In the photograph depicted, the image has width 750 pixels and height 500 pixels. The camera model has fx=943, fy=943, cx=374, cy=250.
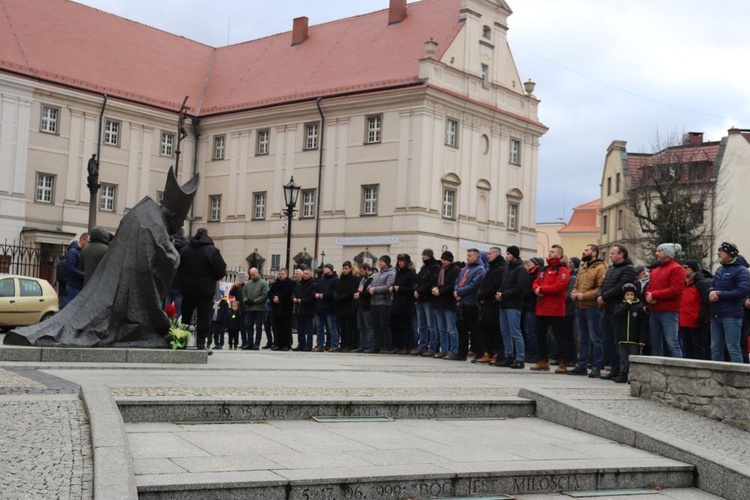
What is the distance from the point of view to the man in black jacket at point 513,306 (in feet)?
50.1

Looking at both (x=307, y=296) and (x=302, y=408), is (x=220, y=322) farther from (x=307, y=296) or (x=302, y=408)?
(x=302, y=408)

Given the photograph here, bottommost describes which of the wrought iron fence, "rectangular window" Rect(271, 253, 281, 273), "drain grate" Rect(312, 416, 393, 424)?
"drain grate" Rect(312, 416, 393, 424)

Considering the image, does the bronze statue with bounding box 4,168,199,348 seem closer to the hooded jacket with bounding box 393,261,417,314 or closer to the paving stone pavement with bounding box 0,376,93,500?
the paving stone pavement with bounding box 0,376,93,500

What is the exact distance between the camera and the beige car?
2219cm

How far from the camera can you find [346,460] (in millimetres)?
6664

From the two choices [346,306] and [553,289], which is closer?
[553,289]

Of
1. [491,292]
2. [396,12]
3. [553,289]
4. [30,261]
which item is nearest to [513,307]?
[491,292]

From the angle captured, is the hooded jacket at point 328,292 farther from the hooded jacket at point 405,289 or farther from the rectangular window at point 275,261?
the rectangular window at point 275,261

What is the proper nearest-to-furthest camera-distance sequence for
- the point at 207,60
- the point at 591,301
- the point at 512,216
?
the point at 591,301, the point at 512,216, the point at 207,60

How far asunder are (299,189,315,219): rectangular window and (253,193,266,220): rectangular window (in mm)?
2946

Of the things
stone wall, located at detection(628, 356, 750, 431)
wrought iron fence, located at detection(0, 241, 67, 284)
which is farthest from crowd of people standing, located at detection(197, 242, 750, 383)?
wrought iron fence, located at detection(0, 241, 67, 284)

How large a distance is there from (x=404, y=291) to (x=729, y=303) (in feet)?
23.1

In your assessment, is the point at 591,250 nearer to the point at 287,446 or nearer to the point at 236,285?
the point at 287,446

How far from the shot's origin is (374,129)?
48.7 metres
